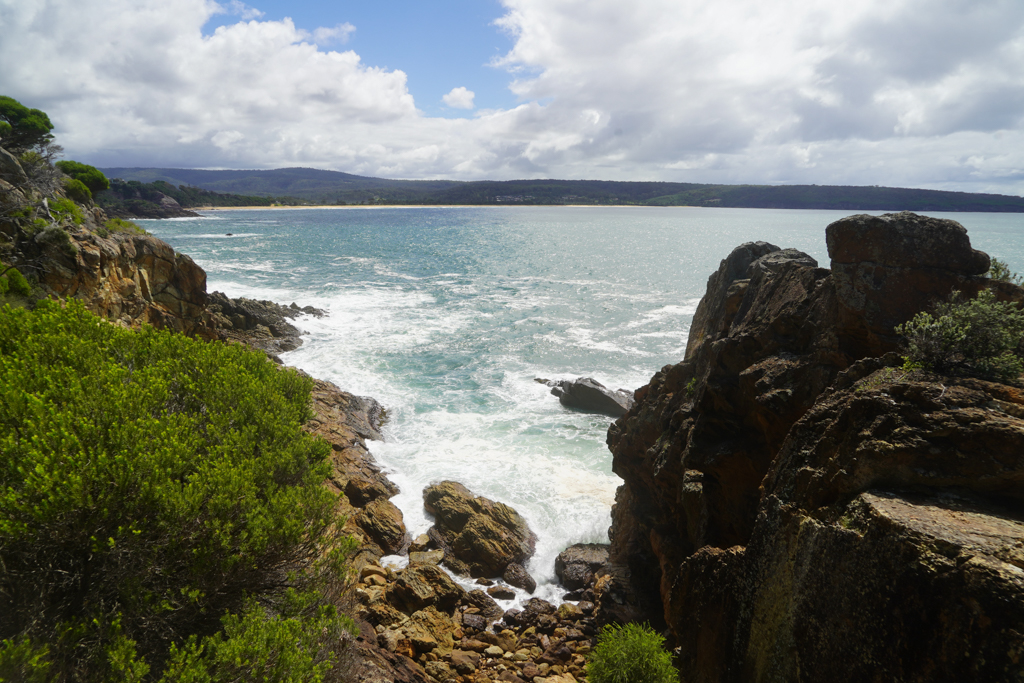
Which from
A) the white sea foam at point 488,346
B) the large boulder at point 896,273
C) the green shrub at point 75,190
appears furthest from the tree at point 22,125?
the large boulder at point 896,273

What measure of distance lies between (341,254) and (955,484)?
282 feet

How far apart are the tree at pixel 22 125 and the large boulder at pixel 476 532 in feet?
141

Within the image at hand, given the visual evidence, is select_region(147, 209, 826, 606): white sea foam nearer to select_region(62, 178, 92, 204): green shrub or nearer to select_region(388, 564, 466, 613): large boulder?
select_region(388, 564, 466, 613): large boulder

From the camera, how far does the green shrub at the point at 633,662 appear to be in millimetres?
9141

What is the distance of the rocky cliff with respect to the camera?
5309 millimetres

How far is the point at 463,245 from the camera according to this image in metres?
106

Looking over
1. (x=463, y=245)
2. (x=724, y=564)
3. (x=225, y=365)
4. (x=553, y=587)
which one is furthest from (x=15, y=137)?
(x=463, y=245)

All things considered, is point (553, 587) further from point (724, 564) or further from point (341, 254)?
point (341, 254)

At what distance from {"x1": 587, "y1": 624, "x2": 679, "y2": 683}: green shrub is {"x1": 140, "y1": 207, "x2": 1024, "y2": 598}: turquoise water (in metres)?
5.97

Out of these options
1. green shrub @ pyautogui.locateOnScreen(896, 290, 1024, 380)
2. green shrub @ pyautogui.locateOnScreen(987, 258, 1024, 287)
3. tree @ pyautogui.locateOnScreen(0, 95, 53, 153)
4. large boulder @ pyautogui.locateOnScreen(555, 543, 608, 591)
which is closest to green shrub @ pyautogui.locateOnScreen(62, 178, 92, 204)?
tree @ pyautogui.locateOnScreen(0, 95, 53, 153)

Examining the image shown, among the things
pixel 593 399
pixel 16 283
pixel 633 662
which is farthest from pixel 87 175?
pixel 633 662

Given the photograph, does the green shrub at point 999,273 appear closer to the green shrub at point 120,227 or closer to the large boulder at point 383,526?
the large boulder at point 383,526

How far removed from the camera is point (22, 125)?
37.5m

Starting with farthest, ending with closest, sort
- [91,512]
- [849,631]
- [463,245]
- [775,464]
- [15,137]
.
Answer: [463,245]
[15,137]
[775,464]
[91,512]
[849,631]
